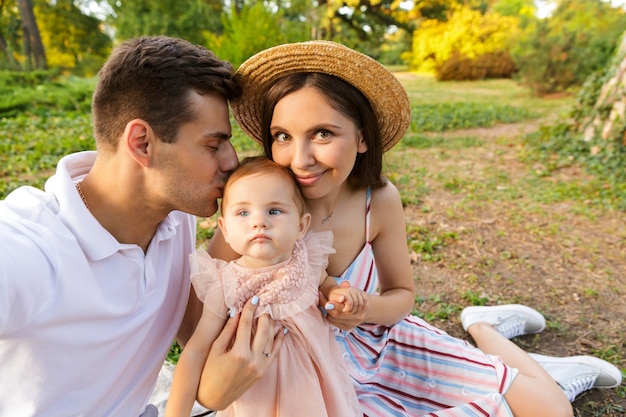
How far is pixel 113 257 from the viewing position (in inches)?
64.0

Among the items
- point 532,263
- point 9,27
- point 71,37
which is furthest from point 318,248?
point 71,37

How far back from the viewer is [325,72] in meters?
1.83

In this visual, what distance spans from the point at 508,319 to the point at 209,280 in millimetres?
2241

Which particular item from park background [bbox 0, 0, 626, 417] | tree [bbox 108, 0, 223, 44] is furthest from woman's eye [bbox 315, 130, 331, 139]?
tree [bbox 108, 0, 223, 44]

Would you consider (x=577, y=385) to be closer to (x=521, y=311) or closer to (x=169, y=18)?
(x=521, y=311)

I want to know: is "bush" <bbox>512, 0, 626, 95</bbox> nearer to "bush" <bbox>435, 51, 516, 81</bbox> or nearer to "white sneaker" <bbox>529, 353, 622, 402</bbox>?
"bush" <bbox>435, 51, 516, 81</bbox>

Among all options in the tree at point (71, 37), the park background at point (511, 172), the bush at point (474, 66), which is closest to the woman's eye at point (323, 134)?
the park background at point (511, 172)

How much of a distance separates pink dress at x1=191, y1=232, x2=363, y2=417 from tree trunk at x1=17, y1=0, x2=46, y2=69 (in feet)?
78.5

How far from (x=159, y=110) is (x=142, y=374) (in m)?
1.06

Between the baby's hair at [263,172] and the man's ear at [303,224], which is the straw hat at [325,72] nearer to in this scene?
the baby's hair at [263,172]

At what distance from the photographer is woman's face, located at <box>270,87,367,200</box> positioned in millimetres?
1753

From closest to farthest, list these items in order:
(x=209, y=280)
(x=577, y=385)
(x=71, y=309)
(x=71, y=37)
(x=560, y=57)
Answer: (x=71, y=309) → (x=209, y=280) → (x=577, y=385) → (x=560, y=57) → (x=71, y=37)

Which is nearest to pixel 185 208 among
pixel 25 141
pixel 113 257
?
pixel 113 257

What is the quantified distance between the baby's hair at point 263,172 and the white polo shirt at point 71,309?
0.46 m
